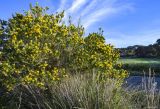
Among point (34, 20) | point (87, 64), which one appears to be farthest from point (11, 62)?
point (87, 64)

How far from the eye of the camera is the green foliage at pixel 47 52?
11.4 meters

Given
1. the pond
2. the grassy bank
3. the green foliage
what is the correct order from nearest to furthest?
1. the pond
2. the grassy bank
3. the green foliage

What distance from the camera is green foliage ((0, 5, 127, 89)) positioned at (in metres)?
11.4

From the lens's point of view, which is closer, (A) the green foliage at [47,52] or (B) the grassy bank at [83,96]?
(B) the grassy bank at [83,96]

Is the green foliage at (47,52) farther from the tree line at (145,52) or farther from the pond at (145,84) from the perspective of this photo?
the tree line at (145,52)

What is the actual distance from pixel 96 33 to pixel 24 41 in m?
2.35

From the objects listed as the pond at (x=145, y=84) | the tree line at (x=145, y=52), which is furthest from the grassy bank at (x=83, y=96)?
the tree line at (x=145, y=52)

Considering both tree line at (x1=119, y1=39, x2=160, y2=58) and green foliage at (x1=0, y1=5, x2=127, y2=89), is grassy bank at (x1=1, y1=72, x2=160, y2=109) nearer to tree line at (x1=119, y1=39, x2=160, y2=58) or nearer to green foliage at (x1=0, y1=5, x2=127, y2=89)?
green foliage at (x1=0, y1=5, x2=127, y2=89)

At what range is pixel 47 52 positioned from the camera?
38.9ft

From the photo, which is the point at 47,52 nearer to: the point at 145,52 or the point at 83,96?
the point at 83,96

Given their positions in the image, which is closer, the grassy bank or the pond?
the pond

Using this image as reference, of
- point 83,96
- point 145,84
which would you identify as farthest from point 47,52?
point 145,84

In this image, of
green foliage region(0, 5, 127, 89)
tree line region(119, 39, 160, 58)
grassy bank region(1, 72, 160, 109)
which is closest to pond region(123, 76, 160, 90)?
grassy bank region(1, 72, 160, 109)

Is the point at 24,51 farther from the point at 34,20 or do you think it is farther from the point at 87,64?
the point at 87,64
